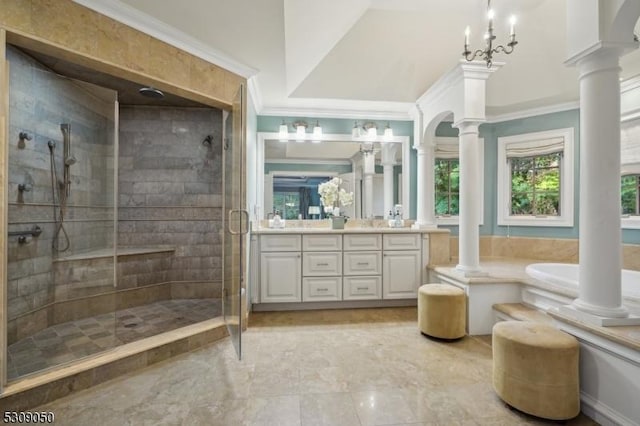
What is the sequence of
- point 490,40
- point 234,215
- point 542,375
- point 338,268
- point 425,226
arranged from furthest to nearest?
point 425,226
point 338,268
point 234,215
point 490,40
point 542,375

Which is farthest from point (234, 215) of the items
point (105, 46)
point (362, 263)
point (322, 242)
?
point (362, 263)

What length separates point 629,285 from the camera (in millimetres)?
2721

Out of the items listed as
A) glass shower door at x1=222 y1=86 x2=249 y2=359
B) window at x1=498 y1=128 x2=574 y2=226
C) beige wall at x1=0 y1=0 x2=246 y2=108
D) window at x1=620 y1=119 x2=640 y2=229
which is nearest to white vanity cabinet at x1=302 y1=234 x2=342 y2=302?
glass shower door at x1=222 y1=86 x2=249 y2=359

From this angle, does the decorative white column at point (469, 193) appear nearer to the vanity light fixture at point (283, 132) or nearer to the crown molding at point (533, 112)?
the crown molding at point (533, 112)

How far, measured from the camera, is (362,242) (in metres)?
3.42

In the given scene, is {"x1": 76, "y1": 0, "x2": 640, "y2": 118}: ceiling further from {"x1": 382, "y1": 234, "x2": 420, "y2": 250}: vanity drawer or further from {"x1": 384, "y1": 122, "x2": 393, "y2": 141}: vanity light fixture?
{"x1": 382, "y1": 234, "x2": 420, "y2": 250}: vanity drawer

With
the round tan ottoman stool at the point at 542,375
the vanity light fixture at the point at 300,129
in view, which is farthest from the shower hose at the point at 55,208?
the round tan ottoman stool at the point at 542,375

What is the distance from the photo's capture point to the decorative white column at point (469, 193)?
282 cm

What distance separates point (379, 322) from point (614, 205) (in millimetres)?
2088

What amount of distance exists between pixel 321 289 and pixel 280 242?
71cm

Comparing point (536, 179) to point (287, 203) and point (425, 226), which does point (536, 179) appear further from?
point (287, 203)

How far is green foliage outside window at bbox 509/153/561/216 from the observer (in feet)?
12.4

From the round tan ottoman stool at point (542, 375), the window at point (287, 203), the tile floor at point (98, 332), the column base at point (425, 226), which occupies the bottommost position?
the tile floor at point (98, 332)

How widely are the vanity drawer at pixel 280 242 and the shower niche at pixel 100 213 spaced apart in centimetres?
88
